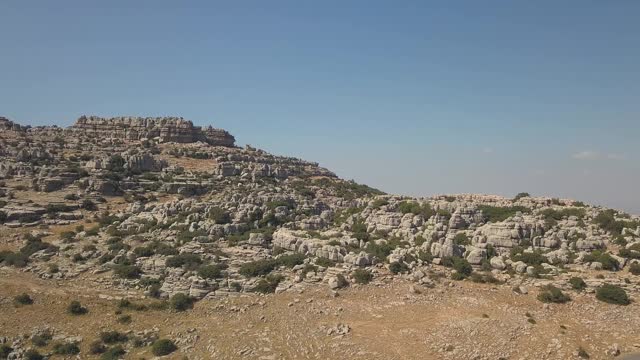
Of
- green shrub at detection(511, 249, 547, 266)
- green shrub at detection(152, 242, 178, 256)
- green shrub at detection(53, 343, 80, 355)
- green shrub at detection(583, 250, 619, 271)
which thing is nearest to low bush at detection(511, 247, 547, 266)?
green shrub at detection(511, 249, 547, 266)

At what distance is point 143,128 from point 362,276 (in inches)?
2864

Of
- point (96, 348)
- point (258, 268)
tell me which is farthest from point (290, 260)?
point (96, 348)

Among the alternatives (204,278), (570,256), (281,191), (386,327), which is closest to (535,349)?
(386,327)

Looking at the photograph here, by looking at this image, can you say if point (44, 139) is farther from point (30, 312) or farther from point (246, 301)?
point (246, 301)

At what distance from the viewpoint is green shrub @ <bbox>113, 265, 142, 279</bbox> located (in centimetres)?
3575

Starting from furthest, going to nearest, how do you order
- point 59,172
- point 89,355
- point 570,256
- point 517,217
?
point 59,172 < point 517,217 < point 570,256 < point 89,355

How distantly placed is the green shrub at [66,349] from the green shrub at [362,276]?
57.9ft

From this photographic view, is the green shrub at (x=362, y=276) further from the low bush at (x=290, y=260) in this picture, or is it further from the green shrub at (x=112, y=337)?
the green shrub at (x=112, y=337)

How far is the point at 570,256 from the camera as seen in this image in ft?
121

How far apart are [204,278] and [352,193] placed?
4204 cm

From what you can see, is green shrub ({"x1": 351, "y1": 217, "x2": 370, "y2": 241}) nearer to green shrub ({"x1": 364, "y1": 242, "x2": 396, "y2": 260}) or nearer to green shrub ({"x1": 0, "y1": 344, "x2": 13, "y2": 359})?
green shrub ({"x1": 364, "y1": 242, "x2": 396, "y2": 260})

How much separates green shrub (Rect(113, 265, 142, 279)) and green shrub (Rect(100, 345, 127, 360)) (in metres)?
8.91

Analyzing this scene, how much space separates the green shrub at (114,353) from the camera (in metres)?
26.7

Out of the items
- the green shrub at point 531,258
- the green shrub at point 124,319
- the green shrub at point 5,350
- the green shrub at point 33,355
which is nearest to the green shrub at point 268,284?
the green shrub at point 124,319
